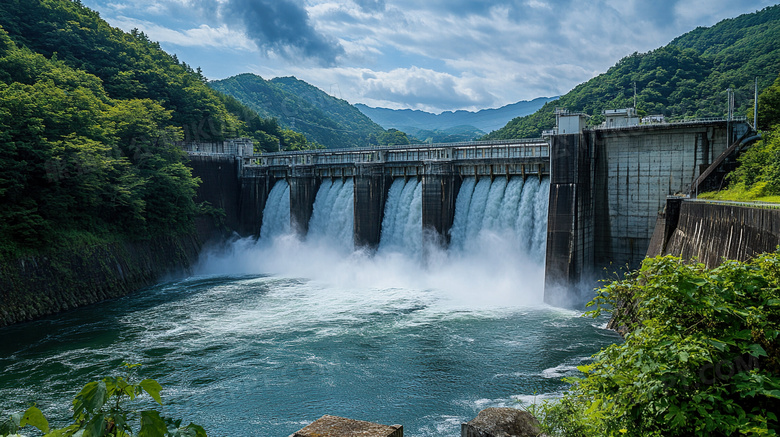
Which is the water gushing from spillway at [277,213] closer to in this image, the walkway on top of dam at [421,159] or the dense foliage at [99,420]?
the walkway on top of dam at [421,159]

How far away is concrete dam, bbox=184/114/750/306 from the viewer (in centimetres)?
2520

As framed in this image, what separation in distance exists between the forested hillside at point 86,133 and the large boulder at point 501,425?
2541 centimetres

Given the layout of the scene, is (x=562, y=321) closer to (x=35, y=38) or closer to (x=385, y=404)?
(x=385, y=404)

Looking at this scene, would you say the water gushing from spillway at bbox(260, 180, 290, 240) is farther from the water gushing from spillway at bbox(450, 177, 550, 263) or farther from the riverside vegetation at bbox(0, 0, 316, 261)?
the water gushing from spillway at bbox(450, 177, 550, 263)

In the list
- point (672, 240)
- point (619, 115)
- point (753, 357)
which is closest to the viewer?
point (753, 357)

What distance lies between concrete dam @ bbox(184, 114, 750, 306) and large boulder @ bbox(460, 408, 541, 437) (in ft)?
60.1

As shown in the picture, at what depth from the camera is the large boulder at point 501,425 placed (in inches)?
270

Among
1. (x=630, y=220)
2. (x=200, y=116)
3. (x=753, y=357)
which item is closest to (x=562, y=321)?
(x=630, y=220)

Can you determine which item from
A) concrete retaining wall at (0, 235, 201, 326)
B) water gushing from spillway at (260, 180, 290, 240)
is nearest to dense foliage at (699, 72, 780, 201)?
water gushing from spillway at (260, 180, 290, 240)

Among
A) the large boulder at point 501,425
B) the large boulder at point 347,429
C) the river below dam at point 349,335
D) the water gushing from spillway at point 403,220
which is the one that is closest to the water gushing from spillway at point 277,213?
the river below dam at point 349,335

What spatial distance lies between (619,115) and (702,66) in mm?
47179

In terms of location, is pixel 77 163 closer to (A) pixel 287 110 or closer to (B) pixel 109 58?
(B) pixel 109 58

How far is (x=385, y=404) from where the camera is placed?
1446 cm

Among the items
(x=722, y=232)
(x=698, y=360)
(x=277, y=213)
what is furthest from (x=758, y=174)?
(x=277, y=213)
